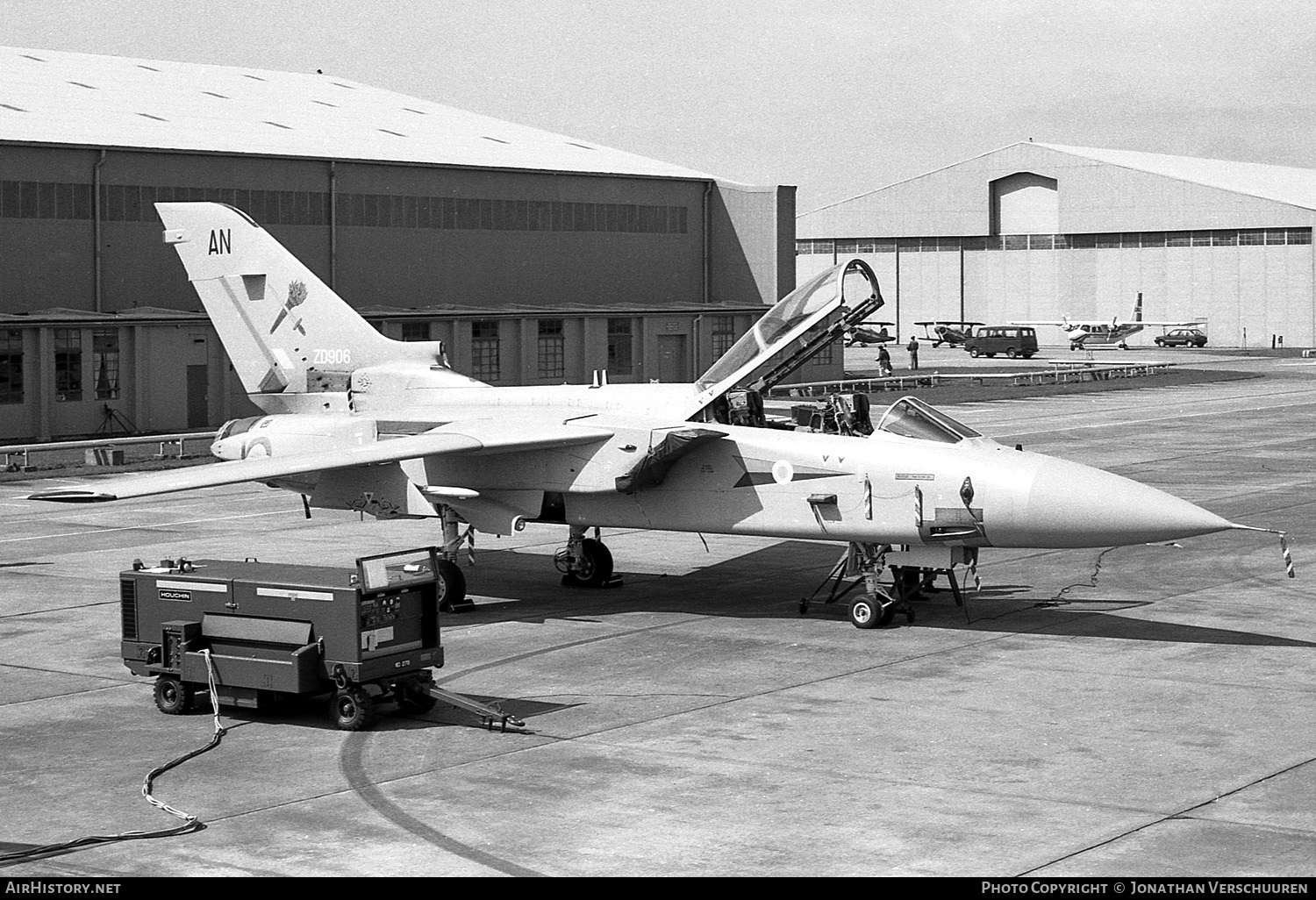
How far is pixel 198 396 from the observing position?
153ft

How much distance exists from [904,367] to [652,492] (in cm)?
6462

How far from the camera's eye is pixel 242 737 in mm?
14297

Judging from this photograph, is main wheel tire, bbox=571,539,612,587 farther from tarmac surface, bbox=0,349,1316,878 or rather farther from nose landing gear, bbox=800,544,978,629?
nose landing gear, bbox=800,544,978,629

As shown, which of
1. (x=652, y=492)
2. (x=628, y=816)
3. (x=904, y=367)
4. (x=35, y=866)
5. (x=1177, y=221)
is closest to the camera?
(x=35, y=866)

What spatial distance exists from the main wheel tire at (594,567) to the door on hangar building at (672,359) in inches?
1461

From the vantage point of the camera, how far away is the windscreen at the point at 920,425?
61.1 ft

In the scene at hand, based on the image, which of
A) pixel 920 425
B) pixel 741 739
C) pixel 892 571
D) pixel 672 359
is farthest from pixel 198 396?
pixel 741 739

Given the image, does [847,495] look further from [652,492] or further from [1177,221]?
[1177,221]

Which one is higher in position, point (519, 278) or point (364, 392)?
point (519, 278)

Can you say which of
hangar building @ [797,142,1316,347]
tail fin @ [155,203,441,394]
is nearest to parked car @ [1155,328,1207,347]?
hangar building @ [797,142,1316,347]

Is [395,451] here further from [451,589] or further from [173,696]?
[173,696]

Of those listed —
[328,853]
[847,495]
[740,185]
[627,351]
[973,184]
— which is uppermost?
[973,184]

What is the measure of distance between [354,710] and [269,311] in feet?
34.7

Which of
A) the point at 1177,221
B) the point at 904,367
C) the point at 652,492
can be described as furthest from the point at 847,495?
the point at 1177,221
